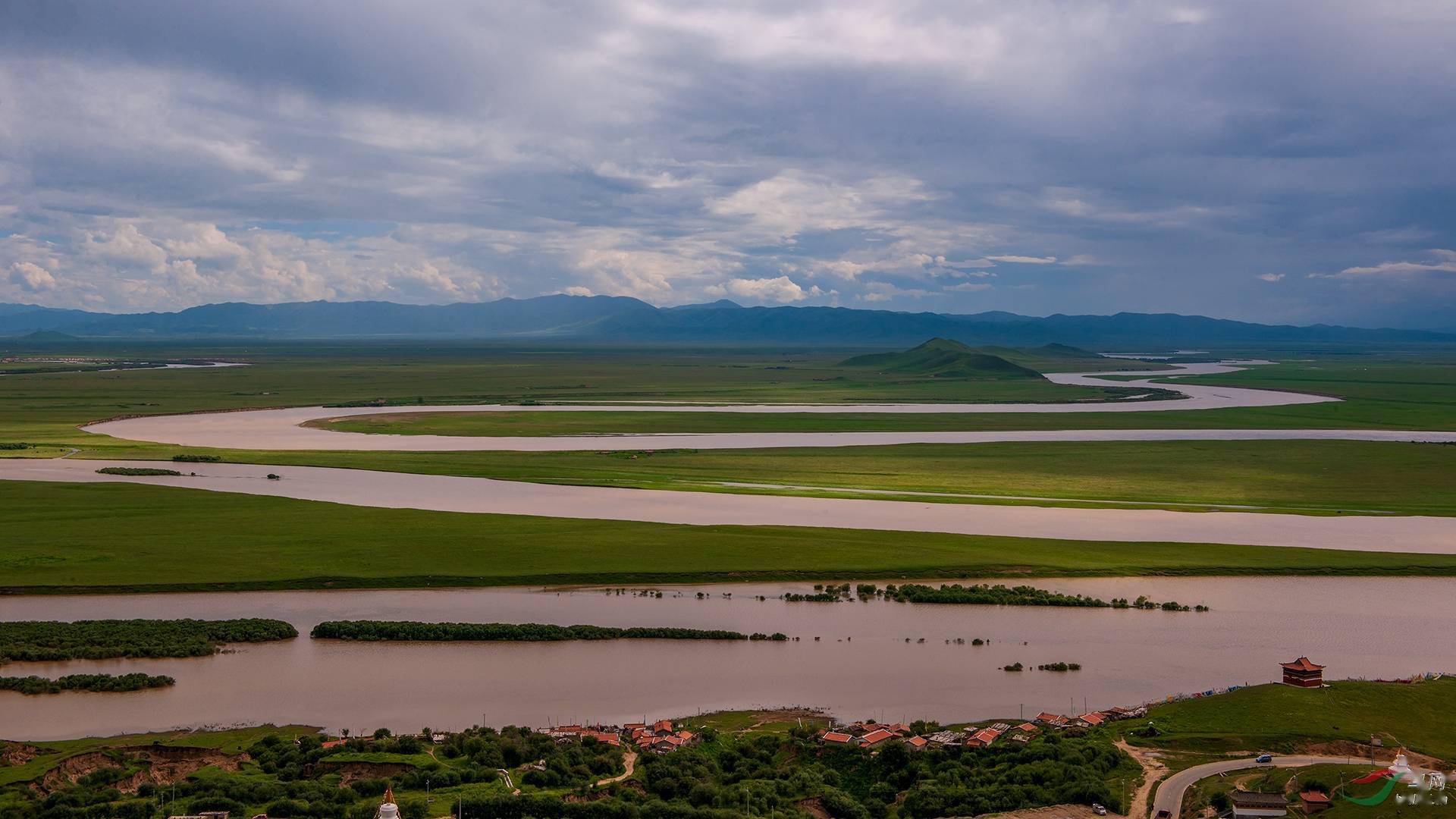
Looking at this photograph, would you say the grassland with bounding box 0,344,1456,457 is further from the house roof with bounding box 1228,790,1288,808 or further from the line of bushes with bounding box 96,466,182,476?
the house roof with bounding box 1228,790,1288,808

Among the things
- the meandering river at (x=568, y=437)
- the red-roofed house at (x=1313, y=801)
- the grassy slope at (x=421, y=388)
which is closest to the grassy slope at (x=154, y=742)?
the red-roofed house at (x=1313, y=801)

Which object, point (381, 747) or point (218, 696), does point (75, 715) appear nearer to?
point (218, 696)

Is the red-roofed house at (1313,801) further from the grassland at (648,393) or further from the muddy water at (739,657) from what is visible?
the grassland at (648,393)

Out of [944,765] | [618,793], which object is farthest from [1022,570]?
[618,793]

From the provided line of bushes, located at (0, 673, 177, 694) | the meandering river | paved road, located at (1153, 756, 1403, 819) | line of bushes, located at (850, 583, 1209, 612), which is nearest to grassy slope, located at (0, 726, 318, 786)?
line of bushes, located at (0, 673, 177, 694)

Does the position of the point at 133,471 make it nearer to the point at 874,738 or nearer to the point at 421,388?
the point at 874,738

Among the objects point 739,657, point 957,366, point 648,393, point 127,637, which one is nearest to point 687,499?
point 739,657
